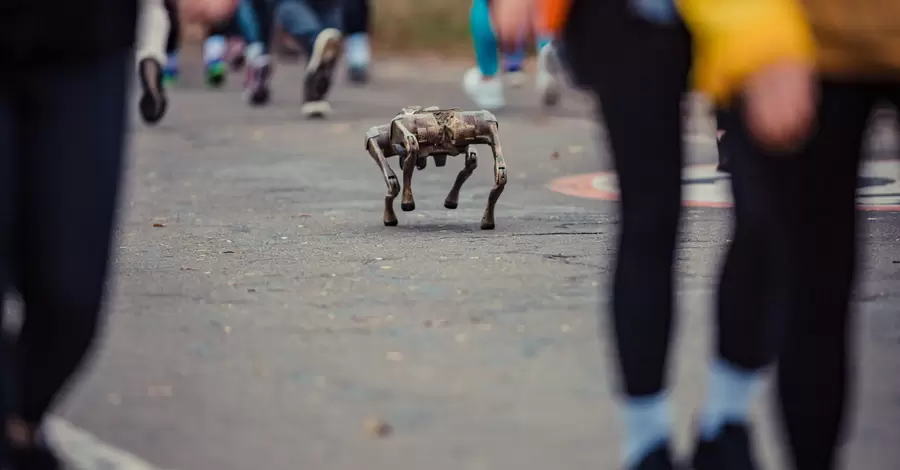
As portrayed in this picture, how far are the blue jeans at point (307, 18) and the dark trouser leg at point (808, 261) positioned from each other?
10.5 meters

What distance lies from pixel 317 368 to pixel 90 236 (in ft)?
5.29

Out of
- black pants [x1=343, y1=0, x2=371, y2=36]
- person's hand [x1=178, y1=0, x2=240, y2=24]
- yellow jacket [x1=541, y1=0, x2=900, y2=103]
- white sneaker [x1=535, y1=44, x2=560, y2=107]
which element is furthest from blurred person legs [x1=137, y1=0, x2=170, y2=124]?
yellow jacket [x1=541, y1=0, x2=900, y2=103]

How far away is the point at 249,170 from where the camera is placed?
11.1m

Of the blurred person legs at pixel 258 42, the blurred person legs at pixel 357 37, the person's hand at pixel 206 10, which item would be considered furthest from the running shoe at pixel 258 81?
the person's hand at pixel 206 10

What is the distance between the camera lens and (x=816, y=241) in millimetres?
3234

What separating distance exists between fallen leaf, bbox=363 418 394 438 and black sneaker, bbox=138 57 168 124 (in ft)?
28.0

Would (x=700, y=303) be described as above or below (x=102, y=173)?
below

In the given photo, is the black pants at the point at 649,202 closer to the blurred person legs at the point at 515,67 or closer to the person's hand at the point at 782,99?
the person's hand at the point at 782,99

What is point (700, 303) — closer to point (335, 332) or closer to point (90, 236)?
point (335, 332)

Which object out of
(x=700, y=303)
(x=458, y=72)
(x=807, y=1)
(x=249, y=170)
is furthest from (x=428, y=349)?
(x=458, y=72)

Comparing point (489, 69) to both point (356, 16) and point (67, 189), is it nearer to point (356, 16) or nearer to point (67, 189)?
point (356, 16)

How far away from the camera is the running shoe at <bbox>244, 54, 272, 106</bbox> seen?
16188 mm

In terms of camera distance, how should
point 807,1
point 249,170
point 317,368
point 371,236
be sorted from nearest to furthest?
1. point 807,1
2. point 317,368
3. point 371,236
4. point 249,170

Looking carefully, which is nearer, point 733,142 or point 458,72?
point 733,142
